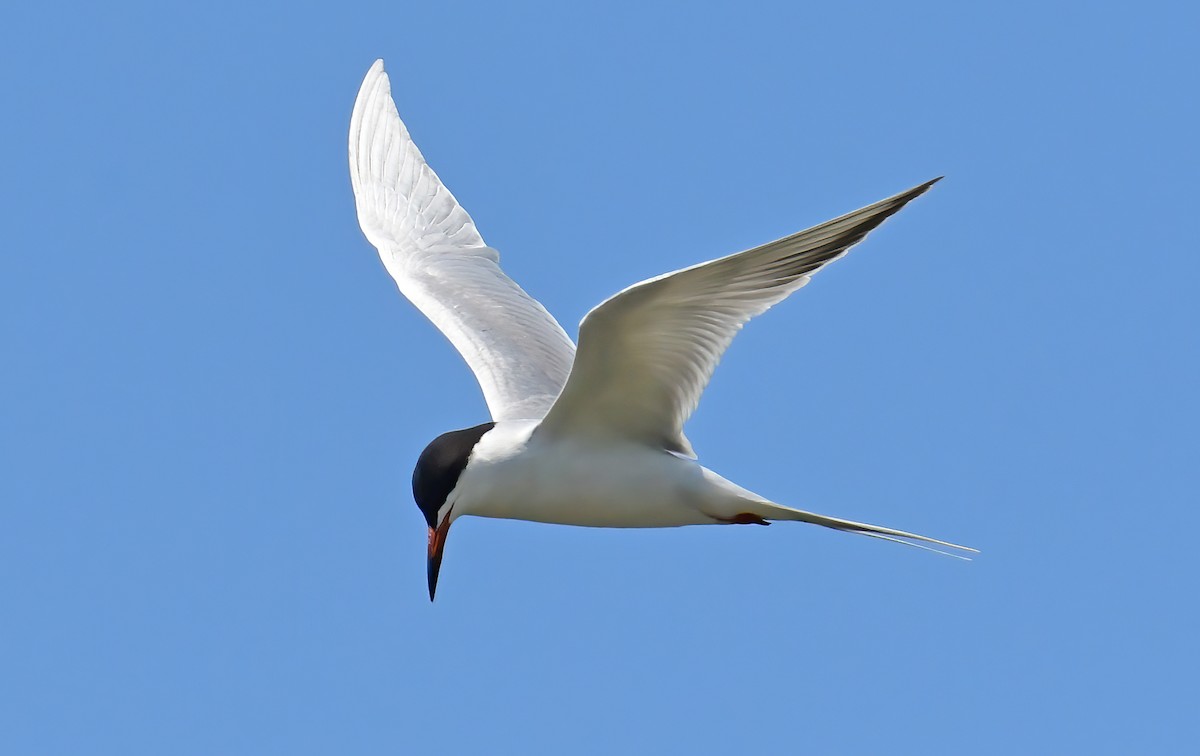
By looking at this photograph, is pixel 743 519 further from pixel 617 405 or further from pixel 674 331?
pixel 674 331

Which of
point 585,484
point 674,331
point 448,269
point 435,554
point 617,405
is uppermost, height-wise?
point 448,269

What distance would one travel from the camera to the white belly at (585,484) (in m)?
7.89

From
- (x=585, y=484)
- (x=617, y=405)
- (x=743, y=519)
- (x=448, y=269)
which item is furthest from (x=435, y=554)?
(x=448, y=269)

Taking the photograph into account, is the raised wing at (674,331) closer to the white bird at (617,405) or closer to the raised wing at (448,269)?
the white bird at (617,405)

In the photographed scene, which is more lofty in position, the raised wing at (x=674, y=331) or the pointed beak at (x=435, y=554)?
the raised wing at (x=674, y=331)

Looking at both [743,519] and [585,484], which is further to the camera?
[743,519]

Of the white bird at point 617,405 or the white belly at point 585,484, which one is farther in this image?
the white belly at point 585,484

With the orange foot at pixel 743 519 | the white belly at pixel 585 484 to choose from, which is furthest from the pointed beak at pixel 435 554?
the orange foot at pixel 743 519

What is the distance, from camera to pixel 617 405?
7793 mm

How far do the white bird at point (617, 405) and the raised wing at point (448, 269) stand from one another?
2 centimetres

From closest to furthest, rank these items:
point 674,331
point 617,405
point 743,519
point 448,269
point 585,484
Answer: point 674,331
point 617,405
point 585,484
point 743,519
point 448,269

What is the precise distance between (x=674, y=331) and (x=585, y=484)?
94 centimetres

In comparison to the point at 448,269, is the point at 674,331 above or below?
below

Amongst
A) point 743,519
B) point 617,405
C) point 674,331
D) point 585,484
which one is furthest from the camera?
point 743,519
